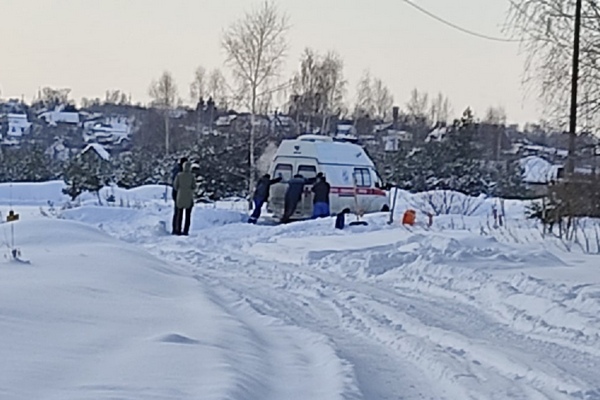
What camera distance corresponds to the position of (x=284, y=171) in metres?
27.2

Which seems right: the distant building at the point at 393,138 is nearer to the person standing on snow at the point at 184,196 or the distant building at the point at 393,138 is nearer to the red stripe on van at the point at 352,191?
the red stripe on van at the point at 352,191

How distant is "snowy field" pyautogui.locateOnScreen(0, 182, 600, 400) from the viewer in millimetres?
6129

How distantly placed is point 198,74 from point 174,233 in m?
62.0

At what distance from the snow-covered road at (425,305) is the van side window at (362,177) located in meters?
8.70

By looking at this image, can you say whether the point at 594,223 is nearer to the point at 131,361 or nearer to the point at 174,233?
the point at 174,233

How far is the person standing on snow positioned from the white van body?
5.44m

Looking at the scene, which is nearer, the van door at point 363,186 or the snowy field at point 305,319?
the snowy field at point 305,319

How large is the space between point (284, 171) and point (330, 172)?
1.33 meters

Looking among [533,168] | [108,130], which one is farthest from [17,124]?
[533,168]

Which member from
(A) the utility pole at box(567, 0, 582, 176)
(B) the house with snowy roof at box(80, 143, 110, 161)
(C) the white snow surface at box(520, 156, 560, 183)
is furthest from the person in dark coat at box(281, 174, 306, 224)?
(B) the house with snowy roof at box(80, 143, 110, 161)

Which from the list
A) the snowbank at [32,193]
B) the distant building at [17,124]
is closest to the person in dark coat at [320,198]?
the snowbank at [32,193]

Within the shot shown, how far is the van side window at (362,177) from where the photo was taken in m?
27.8

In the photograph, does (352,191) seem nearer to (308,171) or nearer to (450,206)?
(308,171)

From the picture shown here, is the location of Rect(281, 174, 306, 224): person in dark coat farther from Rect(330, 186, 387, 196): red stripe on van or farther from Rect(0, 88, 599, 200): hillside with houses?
Rect(0, 88, 599, 200): hillside with houses
